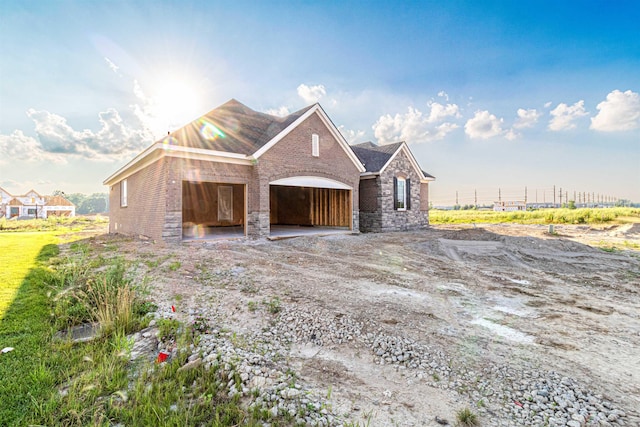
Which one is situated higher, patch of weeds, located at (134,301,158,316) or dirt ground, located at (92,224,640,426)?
patch of weeds, located at (134,301,158,316)

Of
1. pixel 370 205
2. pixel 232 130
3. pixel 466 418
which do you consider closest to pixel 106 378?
pixel 466 418

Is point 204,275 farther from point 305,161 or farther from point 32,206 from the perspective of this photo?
point 32,206

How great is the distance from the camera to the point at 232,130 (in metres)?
15.3

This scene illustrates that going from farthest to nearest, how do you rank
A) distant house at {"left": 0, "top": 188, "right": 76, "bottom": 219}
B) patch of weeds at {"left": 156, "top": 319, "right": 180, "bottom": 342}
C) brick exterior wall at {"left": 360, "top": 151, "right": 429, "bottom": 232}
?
distant house at {"left": 0, "top": 188, "right": 76, "bottom": 219}, brick exterior wall at {"left": 360, "top": 151, "right": 429, "bottom": 232}, patch of weeds at {"left": 156, "top": 319, "right": 180, "bottom": 342}

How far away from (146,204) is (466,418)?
14.2m

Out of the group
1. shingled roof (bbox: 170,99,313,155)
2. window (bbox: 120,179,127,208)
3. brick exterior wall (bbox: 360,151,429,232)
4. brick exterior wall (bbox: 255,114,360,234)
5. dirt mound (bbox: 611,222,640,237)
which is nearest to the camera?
shingled roof (bbox: 170,99,313,155)

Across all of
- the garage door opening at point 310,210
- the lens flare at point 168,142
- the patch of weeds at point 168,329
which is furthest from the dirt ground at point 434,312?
the garage door opening at point 310,210

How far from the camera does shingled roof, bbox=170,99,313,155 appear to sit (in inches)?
489

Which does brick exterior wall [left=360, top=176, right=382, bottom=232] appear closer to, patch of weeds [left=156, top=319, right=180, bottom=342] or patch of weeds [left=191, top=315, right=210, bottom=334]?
patch of weeds [left=191, top=315, right=210, bottom=334]

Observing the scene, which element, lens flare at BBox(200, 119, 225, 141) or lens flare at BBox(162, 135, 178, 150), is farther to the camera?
lens flare at BBox(200, 119, 225, 141)

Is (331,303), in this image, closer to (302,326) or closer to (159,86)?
(302,326)

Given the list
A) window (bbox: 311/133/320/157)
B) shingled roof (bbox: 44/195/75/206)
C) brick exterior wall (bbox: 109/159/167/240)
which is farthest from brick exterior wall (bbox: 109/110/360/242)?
shingled roof (bbox: 44/195/75/206)

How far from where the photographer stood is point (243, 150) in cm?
1306

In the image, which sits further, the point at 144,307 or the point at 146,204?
the point at 146,204
